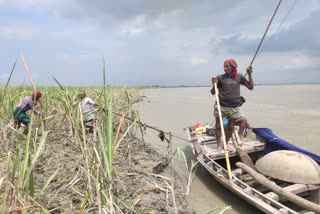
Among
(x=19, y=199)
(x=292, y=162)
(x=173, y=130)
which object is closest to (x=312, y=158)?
(x=292, y=162)

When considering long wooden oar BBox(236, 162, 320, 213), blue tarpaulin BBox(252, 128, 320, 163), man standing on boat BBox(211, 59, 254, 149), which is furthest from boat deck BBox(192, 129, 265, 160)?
long wooden oar BBox(236, 162, 320, 213)

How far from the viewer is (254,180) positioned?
14.3 feet

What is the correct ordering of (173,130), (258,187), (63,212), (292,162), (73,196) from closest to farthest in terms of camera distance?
(63,212), (73,196), (292,162), (258,187), (173,130)

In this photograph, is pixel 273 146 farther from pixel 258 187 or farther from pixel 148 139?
pixel 148 139

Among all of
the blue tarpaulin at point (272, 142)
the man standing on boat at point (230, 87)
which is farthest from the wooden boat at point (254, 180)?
the man standing on boat at point (230, 87)

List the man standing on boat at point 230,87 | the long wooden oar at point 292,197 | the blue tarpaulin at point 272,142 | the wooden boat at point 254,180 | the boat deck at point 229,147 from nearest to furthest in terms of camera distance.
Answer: the long wooden oar at point 292,197 → the wooden boat at point 254,180 → the blue tarpaulin at point 272,142 → the boat deck at point 229,147 → the man standing on boat at point 230,87

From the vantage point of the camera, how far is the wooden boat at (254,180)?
3.20m

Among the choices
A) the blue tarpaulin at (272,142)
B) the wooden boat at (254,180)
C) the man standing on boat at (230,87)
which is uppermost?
the man standing on boat at (230,87)

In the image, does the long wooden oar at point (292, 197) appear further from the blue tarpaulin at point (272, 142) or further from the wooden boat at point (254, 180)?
the blue tarpaulin at point (272, 142)

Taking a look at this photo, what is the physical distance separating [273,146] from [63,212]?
11.6 feet

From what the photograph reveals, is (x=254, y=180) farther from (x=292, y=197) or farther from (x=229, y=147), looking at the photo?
(x=292, y=197)

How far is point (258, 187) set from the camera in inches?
160

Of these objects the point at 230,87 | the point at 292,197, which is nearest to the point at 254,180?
the point at 292,197

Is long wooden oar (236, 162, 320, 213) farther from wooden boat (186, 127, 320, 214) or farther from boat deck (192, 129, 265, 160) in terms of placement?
boat deck (192, 129, 265, 160)
